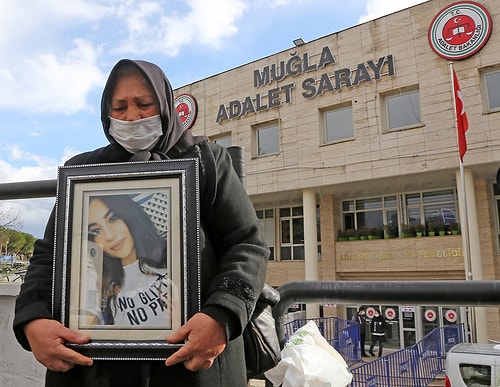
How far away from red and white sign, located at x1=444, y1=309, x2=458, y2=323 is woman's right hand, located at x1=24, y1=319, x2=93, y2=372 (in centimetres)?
1726

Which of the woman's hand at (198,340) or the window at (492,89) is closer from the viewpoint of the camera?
the woman's hand at (198,340)

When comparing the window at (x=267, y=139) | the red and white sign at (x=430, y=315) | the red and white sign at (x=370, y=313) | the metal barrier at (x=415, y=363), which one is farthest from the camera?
the window at (x=267, y=139)

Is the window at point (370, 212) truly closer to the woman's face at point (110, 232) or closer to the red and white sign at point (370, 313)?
the red and white sign at point (370, 313)

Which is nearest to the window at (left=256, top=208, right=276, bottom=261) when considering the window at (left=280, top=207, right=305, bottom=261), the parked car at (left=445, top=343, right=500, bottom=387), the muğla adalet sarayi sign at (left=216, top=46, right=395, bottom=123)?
the window at (left=280, top=207, right=305, bottom=261)

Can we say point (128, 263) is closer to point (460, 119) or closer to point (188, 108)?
point (460, 119)

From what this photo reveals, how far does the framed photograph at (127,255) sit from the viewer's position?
109 centimetres

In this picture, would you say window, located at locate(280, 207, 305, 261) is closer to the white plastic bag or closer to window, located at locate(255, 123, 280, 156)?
window, located at locate(255, 123, 280, 156)

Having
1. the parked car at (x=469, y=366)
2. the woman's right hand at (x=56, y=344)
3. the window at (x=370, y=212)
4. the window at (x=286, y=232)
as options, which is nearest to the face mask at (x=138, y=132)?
the woman's right hand at (x=56, y=344)

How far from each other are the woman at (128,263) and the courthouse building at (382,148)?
15.1 metres

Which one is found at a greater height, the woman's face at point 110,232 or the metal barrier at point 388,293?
the woman's face at point 110,232

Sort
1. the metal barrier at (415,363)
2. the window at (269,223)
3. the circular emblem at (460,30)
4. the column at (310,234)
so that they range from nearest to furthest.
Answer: the metal barrier at (415,363), the circular emblem at (460,30), the column at (310,234), the window at (269,223)

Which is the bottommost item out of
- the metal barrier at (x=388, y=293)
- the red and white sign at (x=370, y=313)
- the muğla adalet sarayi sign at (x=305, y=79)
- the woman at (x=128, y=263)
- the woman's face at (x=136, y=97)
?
the red and white sign at (x=370, y=313)

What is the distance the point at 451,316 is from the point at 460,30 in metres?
10.3

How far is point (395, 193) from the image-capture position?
19.2m
